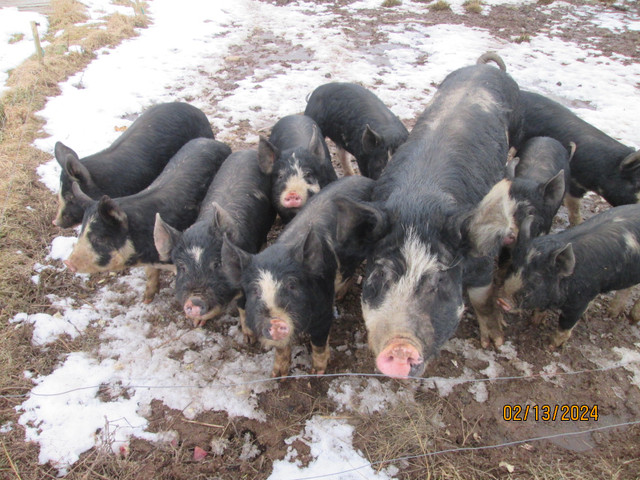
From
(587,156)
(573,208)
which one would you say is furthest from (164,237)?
(587,156)

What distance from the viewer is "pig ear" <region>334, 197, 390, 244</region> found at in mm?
2641

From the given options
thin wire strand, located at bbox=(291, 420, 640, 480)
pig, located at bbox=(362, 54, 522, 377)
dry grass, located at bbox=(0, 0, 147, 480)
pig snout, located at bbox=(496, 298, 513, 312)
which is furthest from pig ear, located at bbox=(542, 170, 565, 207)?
dry grass, located at bbox=(0, 0, 147, 480)

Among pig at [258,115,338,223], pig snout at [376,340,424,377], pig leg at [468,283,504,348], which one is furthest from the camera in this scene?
pig at [258,115,338,223]

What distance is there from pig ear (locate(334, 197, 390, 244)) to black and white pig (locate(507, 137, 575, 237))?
6.79 feet

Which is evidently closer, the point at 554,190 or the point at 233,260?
the point at 233,260

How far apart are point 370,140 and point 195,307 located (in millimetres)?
2949

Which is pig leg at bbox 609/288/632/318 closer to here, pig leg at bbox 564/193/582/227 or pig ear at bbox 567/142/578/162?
pig leg at bbox 564/193/582/227

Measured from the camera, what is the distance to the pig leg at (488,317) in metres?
3.76

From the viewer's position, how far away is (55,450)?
124 inches

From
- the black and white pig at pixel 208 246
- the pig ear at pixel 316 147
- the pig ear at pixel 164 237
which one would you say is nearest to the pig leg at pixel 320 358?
the black and white pig at pixel 208 246

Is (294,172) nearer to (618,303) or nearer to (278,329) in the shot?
(278,329)

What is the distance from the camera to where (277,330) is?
290cm

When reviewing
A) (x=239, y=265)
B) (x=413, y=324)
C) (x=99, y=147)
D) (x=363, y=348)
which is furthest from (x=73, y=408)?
(x=99, y=147)

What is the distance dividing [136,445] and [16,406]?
1.08m
